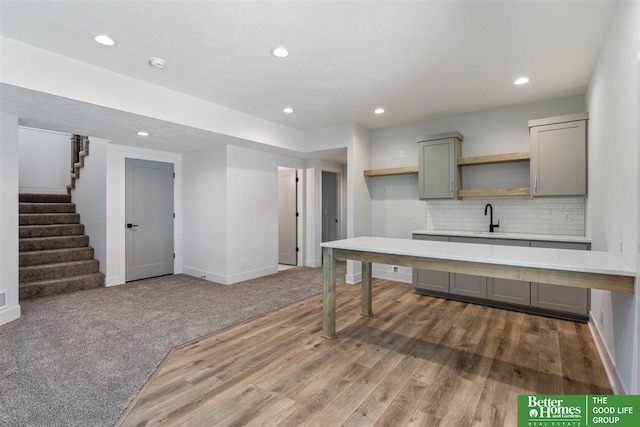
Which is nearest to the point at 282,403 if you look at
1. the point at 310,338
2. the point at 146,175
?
the point at 310,338

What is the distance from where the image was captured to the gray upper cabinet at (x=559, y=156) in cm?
345

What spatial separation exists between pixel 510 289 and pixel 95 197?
21.4ft

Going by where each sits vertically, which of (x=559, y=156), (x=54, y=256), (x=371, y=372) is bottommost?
(x=371, y=372)

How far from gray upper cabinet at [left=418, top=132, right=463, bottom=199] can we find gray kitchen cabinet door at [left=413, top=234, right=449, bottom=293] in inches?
25.9

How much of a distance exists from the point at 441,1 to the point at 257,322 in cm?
331

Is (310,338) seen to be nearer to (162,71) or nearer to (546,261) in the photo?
(546,261)

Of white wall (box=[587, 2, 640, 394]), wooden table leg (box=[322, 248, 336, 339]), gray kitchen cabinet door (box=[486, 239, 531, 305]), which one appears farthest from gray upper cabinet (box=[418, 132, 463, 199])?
wooden table leg (box=[322, 248, 336, 339])

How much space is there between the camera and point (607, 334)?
8.04 ft

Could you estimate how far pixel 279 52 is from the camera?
8.95ft

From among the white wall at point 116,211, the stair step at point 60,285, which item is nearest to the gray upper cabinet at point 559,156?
the white wall at point 116,211

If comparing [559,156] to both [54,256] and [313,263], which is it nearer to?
[313,263]

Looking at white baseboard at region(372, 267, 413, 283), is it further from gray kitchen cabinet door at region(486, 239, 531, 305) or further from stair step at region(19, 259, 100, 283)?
stair step at region(19, 259, 100, 283)

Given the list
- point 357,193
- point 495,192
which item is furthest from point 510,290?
point 357,193

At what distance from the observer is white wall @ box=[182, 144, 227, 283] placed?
16.6 ft
